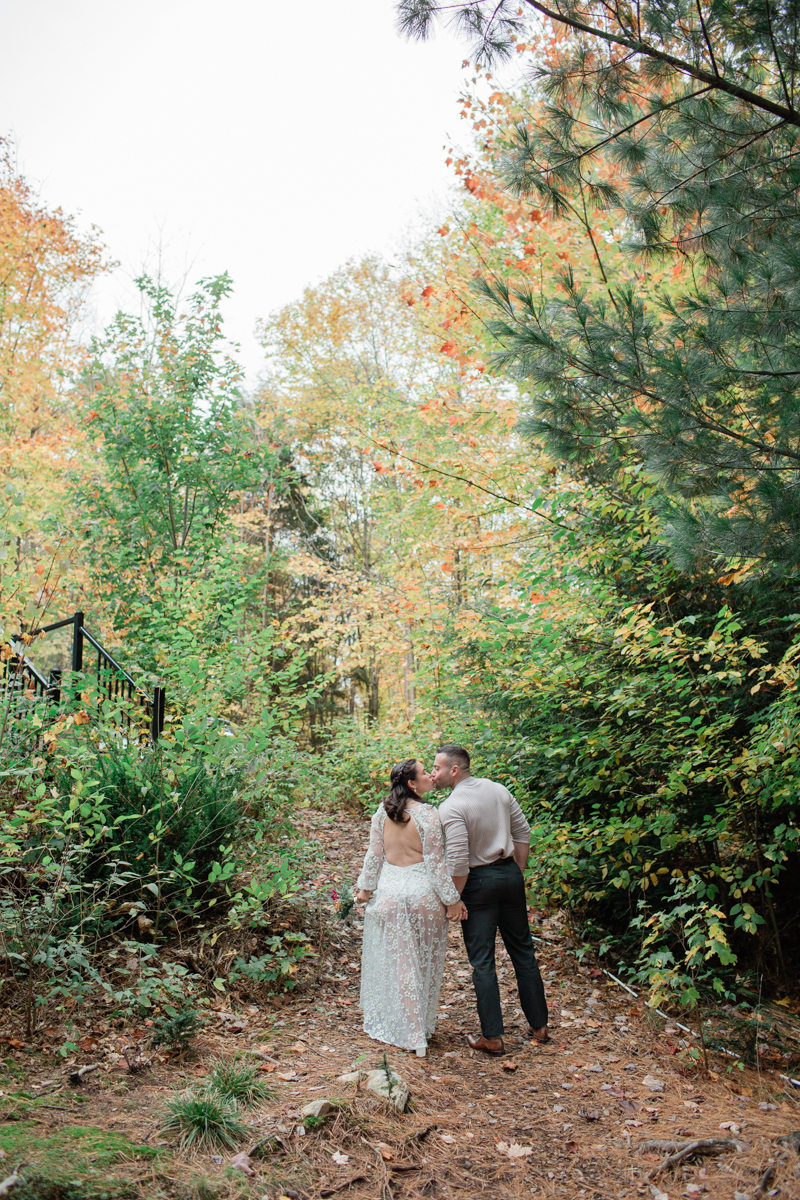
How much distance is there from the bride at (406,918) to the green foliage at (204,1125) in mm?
1344

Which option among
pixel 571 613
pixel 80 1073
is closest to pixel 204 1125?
pixel 80 1073

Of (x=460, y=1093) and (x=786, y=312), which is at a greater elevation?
(x=786, y=312)

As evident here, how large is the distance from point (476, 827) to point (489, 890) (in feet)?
1.15

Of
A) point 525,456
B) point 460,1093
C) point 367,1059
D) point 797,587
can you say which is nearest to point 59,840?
point 367,1059

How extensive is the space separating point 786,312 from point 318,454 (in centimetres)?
1581

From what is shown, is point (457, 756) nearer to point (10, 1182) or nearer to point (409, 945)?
point (409, 945)

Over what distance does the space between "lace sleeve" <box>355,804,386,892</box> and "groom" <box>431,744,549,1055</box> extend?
0.40m

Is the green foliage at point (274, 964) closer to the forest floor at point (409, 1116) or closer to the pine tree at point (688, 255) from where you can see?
the forest floor at point (409, 1116)

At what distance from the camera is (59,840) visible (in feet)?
13.1

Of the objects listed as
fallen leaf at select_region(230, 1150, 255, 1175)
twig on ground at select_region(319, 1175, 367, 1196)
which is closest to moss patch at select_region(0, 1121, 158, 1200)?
fallen leaf at select_region(230, 1150, 255, 1175)

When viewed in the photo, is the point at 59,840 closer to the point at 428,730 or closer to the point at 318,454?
the point at 428,730

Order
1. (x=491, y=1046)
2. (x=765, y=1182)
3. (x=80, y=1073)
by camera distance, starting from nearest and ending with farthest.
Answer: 1. (x=765, y=1182)
2. (x=80, y=1073)
3. (x=491, y=1046)

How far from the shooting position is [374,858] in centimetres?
456

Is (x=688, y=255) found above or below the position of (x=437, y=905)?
above
